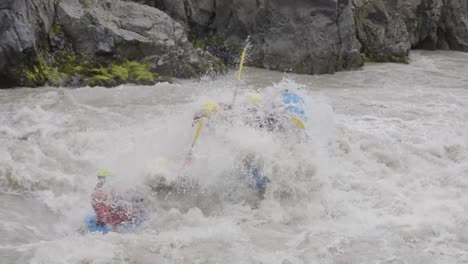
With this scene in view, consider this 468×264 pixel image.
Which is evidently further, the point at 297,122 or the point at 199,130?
the point at 297,122

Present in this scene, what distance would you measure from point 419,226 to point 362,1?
451 inches

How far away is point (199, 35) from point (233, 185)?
903 centimetres

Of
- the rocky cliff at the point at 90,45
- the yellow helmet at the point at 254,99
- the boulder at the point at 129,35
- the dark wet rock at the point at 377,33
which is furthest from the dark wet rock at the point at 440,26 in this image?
the yellow helmet at the point at 254,99

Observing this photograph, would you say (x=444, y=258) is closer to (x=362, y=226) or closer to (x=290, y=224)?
(x=362, y=226)

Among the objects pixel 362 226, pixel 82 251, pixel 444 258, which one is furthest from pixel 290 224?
pixel 82 251

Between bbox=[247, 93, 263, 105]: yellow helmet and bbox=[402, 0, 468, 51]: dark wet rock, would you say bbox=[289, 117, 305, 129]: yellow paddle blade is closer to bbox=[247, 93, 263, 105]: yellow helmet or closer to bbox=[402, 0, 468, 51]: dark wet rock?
bbox=[247, 93, 263, 105]: yellow helmet

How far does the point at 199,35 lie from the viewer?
14.3m

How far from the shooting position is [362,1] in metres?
15.4

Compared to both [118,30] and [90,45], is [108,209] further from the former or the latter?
[118,30]

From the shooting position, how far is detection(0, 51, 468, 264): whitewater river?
4699mm

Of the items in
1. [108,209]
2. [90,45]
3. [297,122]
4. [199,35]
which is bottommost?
[108,209]

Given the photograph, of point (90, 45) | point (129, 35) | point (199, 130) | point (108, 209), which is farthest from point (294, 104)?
point (90, 45)

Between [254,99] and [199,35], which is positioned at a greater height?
[199,35]

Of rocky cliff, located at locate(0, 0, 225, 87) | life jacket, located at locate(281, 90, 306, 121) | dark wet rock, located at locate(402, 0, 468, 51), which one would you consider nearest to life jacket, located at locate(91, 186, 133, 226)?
life jacket, located at locate(281, 90, 306, 121)
